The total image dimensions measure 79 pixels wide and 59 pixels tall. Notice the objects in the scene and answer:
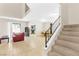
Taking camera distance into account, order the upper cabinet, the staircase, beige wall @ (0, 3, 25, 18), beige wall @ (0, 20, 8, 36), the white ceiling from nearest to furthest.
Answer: the staircase, beige wall @ (0, 3, 25, 18), the upper cabinet, the white ceiling, beige wall @ (0, 20, 8, 36)

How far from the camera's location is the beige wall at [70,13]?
6.81 metres

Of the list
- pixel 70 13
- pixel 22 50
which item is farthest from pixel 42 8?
pixel 22 50

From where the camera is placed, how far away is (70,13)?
7.15 metres

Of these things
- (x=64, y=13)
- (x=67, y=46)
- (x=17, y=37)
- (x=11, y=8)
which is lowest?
(x=17, y=37)

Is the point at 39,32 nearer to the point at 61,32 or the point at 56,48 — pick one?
the point at 61,32

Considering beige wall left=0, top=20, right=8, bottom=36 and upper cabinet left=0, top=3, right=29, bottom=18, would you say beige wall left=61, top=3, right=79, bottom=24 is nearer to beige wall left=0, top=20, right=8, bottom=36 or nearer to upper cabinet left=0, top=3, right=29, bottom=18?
upper cabinet left=0, top=3, right=29, bottom=18

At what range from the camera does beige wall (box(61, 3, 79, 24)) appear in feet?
22.4

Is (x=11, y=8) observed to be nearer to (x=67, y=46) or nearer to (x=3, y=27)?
(x=3, y=27)

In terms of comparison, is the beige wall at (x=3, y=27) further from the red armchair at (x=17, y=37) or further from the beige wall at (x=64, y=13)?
the beige wall at (x=64, y=13)

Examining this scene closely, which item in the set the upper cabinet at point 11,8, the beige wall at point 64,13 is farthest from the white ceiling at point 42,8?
the beige wall at point 64,13

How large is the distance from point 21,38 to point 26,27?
3.17 m

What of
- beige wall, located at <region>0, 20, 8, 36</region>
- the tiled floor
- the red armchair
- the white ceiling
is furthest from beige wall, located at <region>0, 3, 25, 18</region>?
the tiled floor

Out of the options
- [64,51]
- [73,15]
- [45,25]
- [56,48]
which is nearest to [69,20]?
[73,15]

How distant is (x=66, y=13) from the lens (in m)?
7.07
